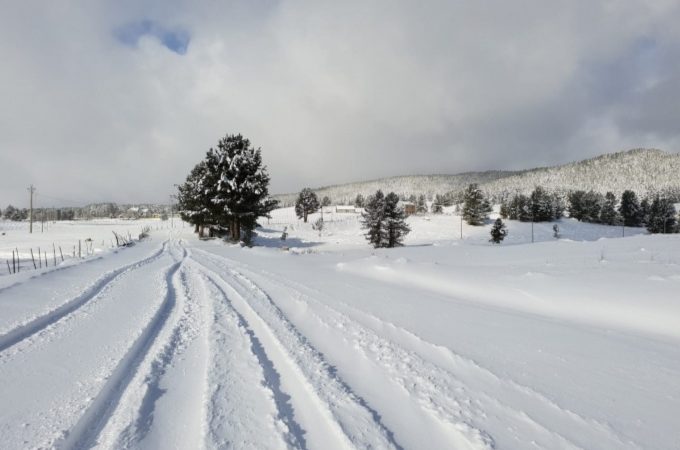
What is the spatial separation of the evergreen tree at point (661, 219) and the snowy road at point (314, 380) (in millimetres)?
99480

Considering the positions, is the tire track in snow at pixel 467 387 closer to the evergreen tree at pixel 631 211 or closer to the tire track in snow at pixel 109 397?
the tire track in snow at pixel 109 397

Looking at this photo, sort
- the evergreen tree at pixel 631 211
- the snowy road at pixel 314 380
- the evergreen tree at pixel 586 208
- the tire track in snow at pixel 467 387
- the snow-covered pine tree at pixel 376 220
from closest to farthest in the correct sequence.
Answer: the snowy road at pixel 314 380 < the tire track in snow at pixel 467 387 < the snow-covered pine tree at pixel 376 220 < the evergreen tree at pixel 631 211 < the evergreen tree at pixel 586 208

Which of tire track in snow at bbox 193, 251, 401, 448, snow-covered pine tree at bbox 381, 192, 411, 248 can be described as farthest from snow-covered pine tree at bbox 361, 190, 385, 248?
tire track in snow at bbox 193, 251, 401, 448

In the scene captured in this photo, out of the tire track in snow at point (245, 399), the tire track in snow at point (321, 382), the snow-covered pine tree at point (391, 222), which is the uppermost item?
the snow-covered pine tree at point (391, 222)

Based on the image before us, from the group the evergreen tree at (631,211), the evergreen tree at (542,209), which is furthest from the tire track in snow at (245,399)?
the evergreen tree at (631,211)

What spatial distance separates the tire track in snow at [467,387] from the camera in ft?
10.7

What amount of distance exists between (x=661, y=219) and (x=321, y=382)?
345ft

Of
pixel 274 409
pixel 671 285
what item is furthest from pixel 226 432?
pixel 671 285

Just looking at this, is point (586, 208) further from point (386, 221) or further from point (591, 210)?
point (386, 221)

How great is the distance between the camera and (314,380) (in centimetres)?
413

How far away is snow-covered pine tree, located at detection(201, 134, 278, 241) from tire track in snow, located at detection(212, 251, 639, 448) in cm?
2707

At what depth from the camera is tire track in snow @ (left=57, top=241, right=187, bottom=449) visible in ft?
9.76

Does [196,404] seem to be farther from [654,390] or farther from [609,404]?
[654,390]

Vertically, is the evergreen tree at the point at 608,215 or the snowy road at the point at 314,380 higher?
the evergreen tree at the point at 608,215
